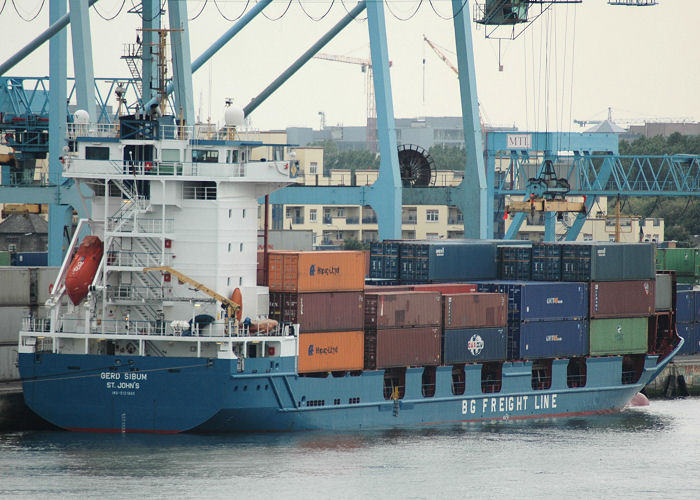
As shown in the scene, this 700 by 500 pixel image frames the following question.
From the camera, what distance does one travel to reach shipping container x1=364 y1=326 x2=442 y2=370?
44.1 metres

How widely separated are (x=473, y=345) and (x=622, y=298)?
707 cm

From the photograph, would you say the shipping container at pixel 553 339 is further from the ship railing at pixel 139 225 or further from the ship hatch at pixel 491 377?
the ship railing at pixel 139 225

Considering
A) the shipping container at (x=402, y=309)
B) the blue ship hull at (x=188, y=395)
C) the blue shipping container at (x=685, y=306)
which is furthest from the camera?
the blue shipping container at (x=685, y=306)

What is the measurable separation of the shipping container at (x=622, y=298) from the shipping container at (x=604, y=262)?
249 millimetres

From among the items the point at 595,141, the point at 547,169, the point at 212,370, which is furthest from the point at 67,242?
the point at 595,141

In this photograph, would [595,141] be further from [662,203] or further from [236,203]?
[662,203]

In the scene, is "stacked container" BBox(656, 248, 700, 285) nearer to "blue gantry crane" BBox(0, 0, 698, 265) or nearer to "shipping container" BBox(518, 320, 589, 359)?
"blue gantry crane" BBox(0, 0, 698, 265)

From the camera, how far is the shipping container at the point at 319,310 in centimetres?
4259

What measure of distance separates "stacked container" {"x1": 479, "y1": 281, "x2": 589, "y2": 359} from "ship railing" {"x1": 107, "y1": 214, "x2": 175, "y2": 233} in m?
11.8

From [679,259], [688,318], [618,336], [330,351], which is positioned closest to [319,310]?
[330,351]

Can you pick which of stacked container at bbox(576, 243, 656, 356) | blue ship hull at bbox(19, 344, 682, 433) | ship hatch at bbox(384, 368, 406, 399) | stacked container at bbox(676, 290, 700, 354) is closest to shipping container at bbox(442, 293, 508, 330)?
ship hatch at bbox(384, 368, 406, 399)

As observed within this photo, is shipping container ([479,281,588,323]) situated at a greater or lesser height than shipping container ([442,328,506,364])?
greater

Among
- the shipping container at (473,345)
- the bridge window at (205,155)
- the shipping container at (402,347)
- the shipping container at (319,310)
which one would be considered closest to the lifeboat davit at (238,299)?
the shipping container at (319,310)

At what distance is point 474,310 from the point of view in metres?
46.2
